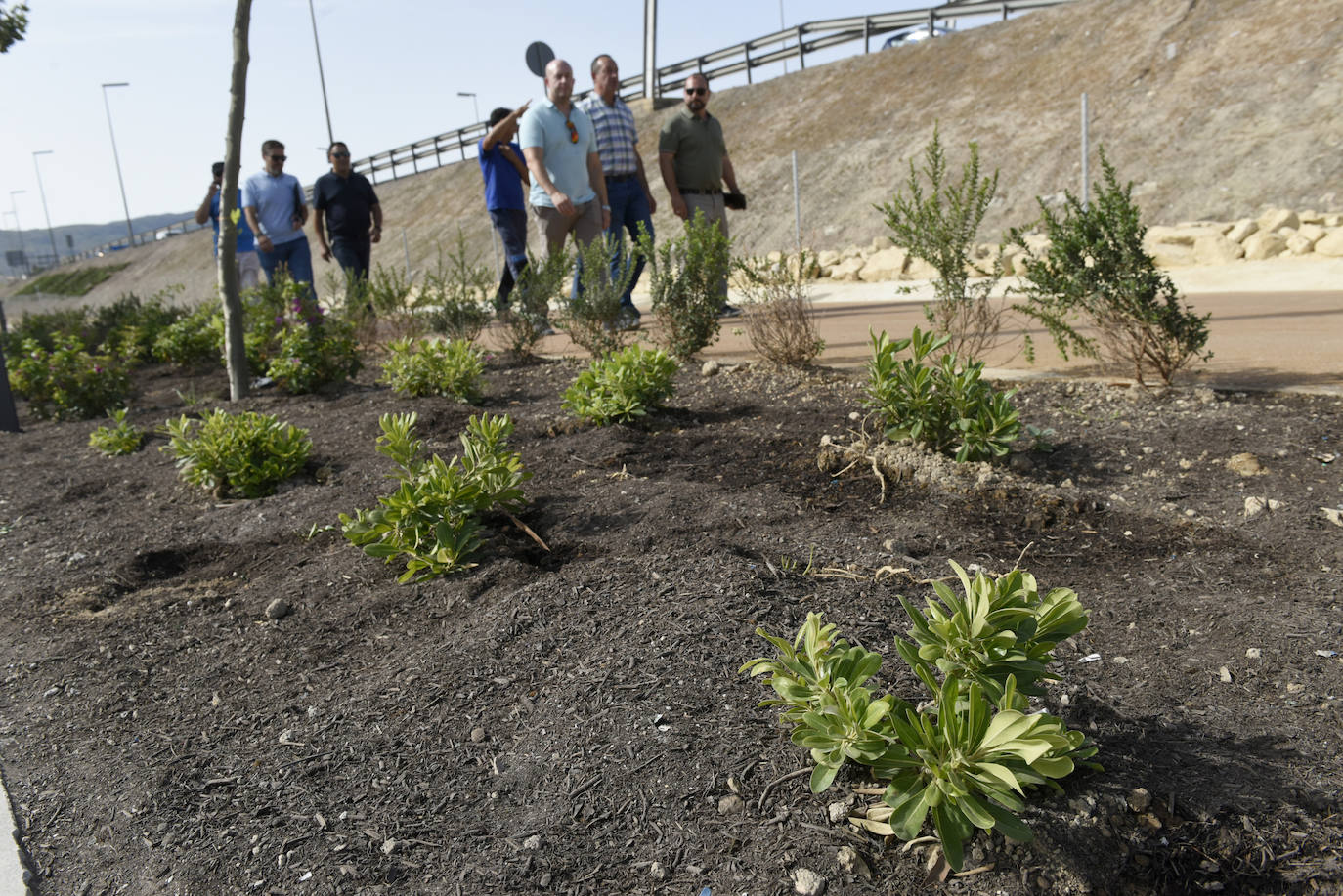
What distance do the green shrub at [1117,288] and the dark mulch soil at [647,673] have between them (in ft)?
0.83

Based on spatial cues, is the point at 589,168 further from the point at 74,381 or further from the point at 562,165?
the point at 74,381

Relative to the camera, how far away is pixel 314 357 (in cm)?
659


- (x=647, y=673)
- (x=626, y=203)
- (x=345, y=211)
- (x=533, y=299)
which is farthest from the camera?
(x=345, y=211)

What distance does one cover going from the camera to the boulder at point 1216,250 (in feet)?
36.0

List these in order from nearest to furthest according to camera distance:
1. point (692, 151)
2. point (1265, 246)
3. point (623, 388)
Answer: point (623, 388) → point (692, 151) → point (1265, 246)

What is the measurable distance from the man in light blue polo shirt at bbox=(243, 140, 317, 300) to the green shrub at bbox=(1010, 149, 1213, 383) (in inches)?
260

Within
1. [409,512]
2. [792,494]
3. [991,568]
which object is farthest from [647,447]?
[991,568]

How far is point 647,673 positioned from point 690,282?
4.05 metres

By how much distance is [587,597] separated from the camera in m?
2.71

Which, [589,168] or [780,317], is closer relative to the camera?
[780,317]

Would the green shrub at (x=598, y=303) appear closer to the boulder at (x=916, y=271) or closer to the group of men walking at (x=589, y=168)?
the group of men walking at (x=589, y=168)

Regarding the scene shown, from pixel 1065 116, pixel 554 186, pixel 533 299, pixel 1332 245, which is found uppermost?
pixel 1065 116

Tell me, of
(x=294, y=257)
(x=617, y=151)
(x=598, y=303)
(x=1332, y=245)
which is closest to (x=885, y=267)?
(x=1332, y=245)

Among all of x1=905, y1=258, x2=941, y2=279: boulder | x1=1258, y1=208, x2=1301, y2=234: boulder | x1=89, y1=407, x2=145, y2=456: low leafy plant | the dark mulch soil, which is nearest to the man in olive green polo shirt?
x1=89, y1=407, x2=145, y2=456: low leafy plant
